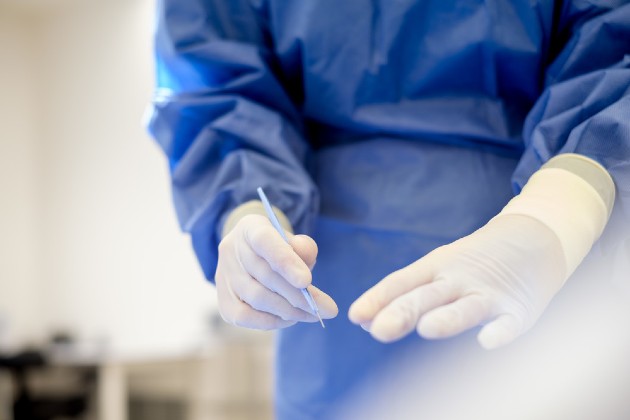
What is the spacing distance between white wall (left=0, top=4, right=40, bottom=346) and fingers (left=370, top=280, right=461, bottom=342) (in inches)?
198

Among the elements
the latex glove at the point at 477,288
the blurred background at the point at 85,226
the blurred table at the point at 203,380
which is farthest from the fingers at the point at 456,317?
Result: the blurred background at the point at 85,226

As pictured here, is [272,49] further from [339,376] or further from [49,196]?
[49,196]

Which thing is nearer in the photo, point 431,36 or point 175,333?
point 431,36

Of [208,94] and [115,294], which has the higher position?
[208,94]

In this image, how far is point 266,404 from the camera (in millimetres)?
2580

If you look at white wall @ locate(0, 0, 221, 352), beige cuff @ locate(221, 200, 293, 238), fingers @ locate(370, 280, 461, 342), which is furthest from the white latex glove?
white wall @ locate(0, 0, 221, 352)

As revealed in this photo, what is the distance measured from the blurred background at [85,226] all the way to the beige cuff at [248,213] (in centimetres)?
280

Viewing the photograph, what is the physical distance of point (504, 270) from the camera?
0.57 metres

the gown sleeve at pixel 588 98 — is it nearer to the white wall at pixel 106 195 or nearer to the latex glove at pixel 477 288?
the latex glove at pixel 477 288

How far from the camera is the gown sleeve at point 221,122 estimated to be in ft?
2.77

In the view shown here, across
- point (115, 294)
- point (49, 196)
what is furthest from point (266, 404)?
point (49, 196)

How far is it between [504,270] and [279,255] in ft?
0.61

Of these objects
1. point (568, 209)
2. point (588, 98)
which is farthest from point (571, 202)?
point (588, 98)

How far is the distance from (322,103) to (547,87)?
10.3 inches
